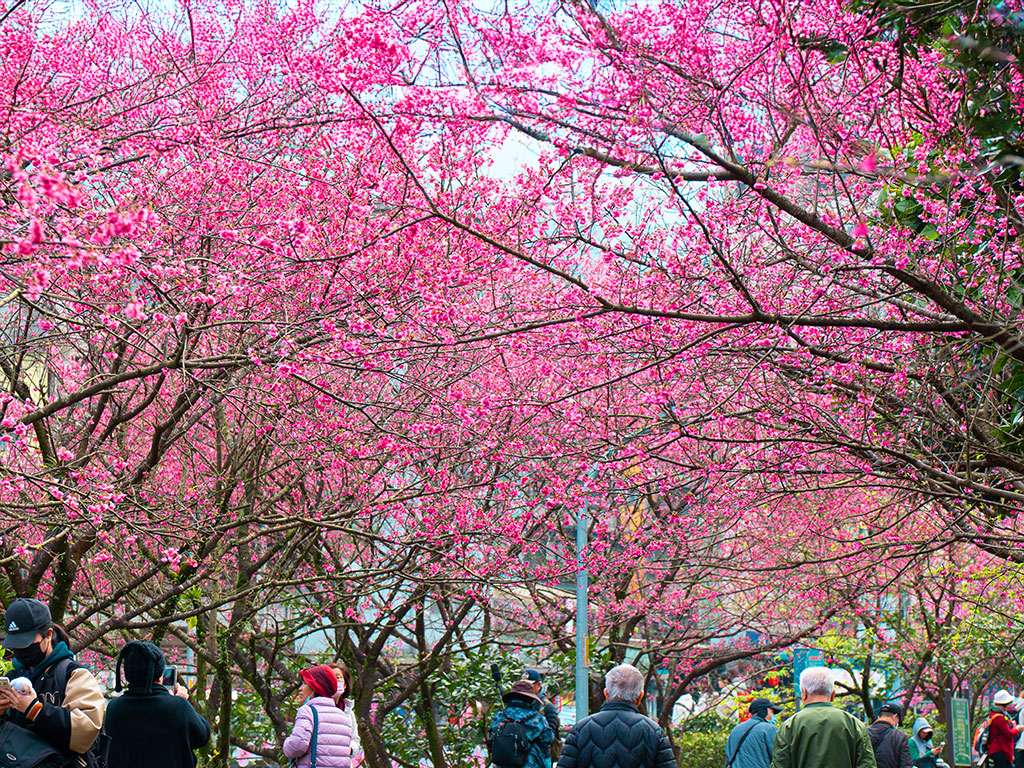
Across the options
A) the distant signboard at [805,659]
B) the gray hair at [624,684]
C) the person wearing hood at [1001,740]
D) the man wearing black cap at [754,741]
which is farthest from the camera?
the person wearing hood at [1001,740]

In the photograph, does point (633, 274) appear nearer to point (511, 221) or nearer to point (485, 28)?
point (511, 221)

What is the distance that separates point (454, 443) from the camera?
1163 centimetres

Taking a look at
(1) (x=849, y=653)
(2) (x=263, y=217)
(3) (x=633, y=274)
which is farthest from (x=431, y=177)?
(1) (x=849, y=653)

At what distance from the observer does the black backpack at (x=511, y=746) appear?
9.23 meters

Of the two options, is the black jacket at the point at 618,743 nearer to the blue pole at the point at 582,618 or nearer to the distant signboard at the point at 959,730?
the blue pole at the point at 582,618

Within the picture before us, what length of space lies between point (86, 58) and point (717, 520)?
9.12m

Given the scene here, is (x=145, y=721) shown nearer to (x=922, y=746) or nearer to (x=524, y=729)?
(x=524, y=729)

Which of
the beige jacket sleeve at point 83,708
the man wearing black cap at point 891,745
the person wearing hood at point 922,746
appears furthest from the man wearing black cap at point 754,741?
the beige jacket sleeve at point 83,708

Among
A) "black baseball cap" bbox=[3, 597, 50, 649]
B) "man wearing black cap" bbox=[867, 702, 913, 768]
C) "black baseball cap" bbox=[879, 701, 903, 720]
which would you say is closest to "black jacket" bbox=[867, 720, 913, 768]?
"man wearing black cap" bbox=[867, 702, 913, 768]

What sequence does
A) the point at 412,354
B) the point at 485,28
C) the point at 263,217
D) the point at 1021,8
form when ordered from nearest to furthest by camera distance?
the point at 1021,8 → the point at 485,28 → the point at 263,217 → the point at 412,354

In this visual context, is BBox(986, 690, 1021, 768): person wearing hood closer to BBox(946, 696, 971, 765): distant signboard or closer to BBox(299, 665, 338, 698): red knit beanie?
BBox(946, 696, 971, 765): distant signboard

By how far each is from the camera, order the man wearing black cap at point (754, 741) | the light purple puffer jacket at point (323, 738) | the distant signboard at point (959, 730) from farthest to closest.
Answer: the distant signboard at point (959, 730) < the man wearing black cap at point (754, 741) < the light purple puffer jacket at point (323, 738)

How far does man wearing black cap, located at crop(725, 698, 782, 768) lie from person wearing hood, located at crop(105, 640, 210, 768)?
16.4ft

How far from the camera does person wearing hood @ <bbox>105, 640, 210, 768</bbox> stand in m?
5.66
